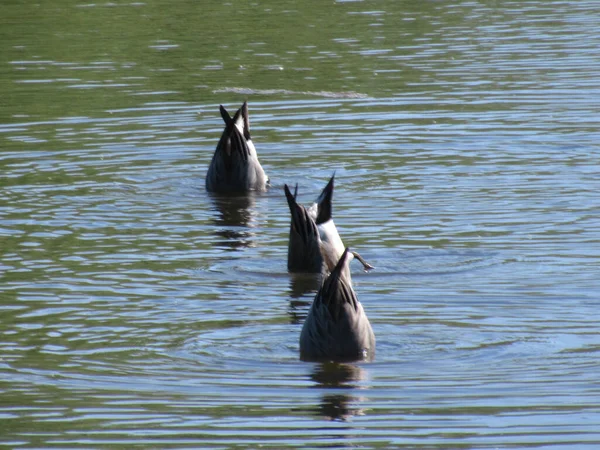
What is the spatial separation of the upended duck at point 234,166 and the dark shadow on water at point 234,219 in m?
0.11

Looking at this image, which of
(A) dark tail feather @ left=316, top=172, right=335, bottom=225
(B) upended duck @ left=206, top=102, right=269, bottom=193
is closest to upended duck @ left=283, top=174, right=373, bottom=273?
(A) dark tail feather @ left=316, top=172, right=335, bottom=225

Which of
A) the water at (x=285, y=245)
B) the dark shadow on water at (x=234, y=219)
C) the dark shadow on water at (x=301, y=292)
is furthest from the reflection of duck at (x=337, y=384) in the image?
the dark shadow on water at (x=234, y=219)

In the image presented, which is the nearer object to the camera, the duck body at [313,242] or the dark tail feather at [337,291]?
the dark tail feather at [337,291]

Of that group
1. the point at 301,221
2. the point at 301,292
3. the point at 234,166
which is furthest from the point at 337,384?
the point at 234,166

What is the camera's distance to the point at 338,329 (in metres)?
8.23

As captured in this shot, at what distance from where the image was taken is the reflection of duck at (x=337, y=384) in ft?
24.0

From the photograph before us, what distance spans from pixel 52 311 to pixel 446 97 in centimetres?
1015

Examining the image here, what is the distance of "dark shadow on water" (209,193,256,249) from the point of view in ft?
39.5

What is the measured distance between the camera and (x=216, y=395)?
7621mm

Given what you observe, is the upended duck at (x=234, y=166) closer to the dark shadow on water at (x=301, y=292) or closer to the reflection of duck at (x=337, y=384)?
the dark shadow on water at (x=301, y=292)

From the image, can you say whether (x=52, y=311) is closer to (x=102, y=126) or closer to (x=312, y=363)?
(x=312, y=363)

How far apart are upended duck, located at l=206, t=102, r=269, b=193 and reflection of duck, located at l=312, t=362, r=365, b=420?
619 cm

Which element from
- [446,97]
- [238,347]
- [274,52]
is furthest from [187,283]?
[274,52]

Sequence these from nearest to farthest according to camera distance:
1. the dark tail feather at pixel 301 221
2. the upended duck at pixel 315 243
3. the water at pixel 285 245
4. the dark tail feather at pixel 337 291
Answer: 1. the water at pixel 285 245
2. the dark tail feather at pixel 337 291
3. the dark tail feather at pixel 301 221
4. the upended duck at pixel 315 243
